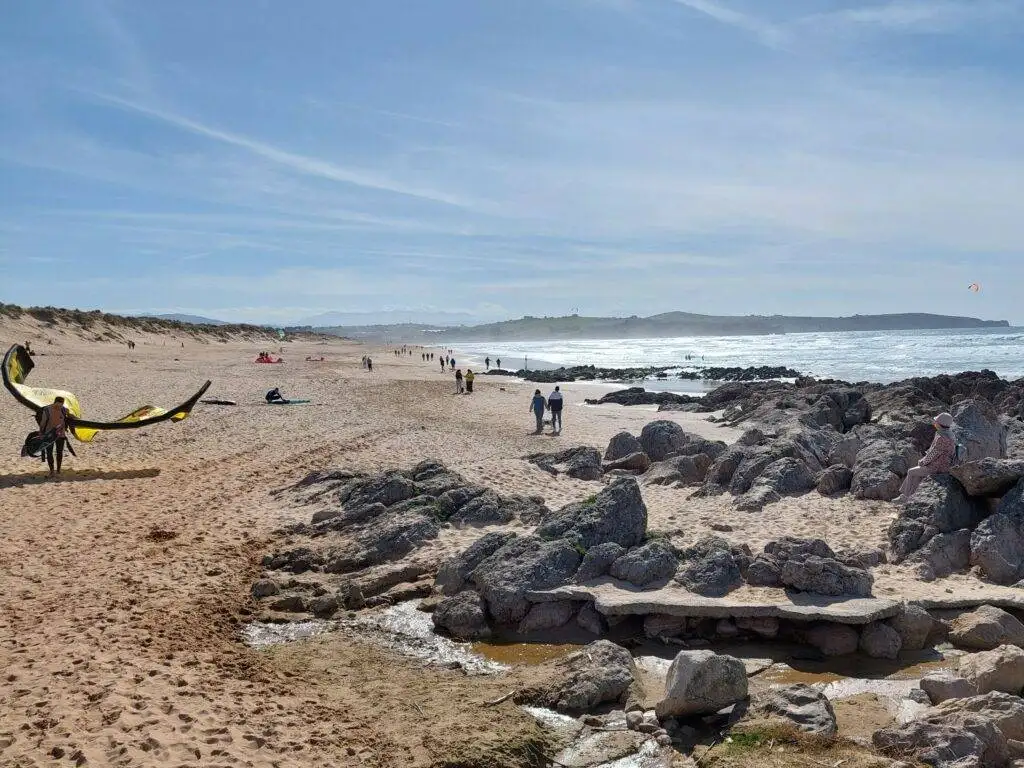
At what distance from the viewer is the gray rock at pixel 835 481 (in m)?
12.2

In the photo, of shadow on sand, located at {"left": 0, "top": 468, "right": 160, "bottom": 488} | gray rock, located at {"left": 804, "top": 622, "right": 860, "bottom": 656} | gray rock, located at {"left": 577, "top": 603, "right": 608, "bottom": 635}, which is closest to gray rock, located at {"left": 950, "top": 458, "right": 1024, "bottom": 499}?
gray rock, located at {"left": 804, "top": 622, "right": 860, "bottom": 656}

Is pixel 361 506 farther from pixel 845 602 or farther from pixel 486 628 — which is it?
pixel 845 602

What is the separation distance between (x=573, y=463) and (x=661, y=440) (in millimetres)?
2472

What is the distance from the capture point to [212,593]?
351 inches

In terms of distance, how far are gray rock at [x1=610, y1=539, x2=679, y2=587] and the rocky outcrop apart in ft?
18.2

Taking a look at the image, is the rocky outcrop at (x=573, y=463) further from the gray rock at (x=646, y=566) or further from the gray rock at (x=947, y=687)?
the gray rock at (x=947, y=687)

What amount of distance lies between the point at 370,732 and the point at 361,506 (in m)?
6.19

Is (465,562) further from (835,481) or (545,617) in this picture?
(835,481)

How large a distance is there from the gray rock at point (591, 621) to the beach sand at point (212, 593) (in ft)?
5.28

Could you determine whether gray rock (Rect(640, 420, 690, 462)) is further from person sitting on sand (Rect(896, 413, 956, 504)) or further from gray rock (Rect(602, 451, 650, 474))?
person sitting on sand (Rect(896, 413, 956, 504))

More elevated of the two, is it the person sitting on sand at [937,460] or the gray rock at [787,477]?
the person sitting on sand at [937,460]

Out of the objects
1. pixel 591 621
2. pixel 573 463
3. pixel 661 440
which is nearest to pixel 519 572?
pixel 591 621

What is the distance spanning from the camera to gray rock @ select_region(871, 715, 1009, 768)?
16.9ft

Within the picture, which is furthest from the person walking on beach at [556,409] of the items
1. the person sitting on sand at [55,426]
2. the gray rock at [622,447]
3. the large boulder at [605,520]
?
the person sitting on sand at [55,426]
